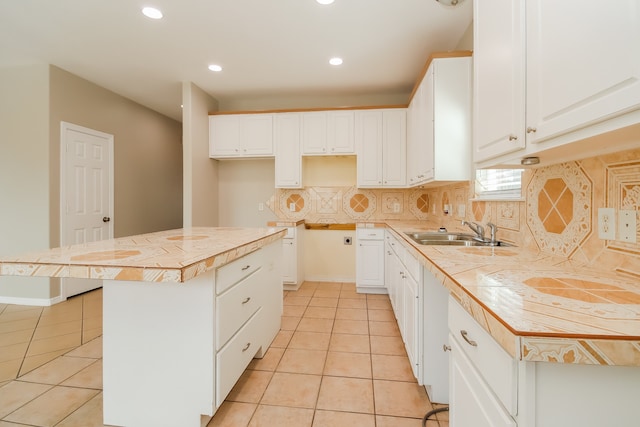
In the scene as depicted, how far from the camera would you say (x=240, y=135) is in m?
4.12

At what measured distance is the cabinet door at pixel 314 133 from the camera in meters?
3.96

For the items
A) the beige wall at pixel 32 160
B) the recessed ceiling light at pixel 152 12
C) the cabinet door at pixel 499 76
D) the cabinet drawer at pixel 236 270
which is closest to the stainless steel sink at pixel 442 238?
the cabinet door at pixel 499 76

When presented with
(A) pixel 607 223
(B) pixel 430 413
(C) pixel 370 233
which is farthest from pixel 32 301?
(A) pixel 607 223

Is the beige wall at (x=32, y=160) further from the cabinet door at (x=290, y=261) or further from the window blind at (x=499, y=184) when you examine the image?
the window blind at (x=499, y=184)

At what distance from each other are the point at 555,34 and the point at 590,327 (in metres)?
0.87

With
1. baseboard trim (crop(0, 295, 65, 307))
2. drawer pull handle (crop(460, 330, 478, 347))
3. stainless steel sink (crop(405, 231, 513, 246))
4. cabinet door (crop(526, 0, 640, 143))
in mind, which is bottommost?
baseboard trim (crop(0, 295, 65, 307))

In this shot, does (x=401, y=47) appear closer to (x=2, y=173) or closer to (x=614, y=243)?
(x=614, y=243)

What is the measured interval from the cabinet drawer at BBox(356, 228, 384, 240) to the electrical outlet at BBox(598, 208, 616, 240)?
2531 millimetres

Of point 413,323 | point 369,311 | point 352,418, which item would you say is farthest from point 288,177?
point 352,418

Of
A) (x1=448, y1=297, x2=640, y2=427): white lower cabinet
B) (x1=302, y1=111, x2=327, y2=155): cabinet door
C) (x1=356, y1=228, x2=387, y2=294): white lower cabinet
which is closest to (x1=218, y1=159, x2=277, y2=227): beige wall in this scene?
(x1=302, y1=111, x2=327, y2=155): cabinet door

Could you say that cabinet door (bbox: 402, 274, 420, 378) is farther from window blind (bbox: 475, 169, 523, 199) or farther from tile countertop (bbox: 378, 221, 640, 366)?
window blind (bbox: 475, 169, 523, 199)

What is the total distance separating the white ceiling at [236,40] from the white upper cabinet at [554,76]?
54.0 inches

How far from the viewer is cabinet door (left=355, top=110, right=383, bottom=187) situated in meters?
3.87

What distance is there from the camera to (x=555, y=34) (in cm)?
92
